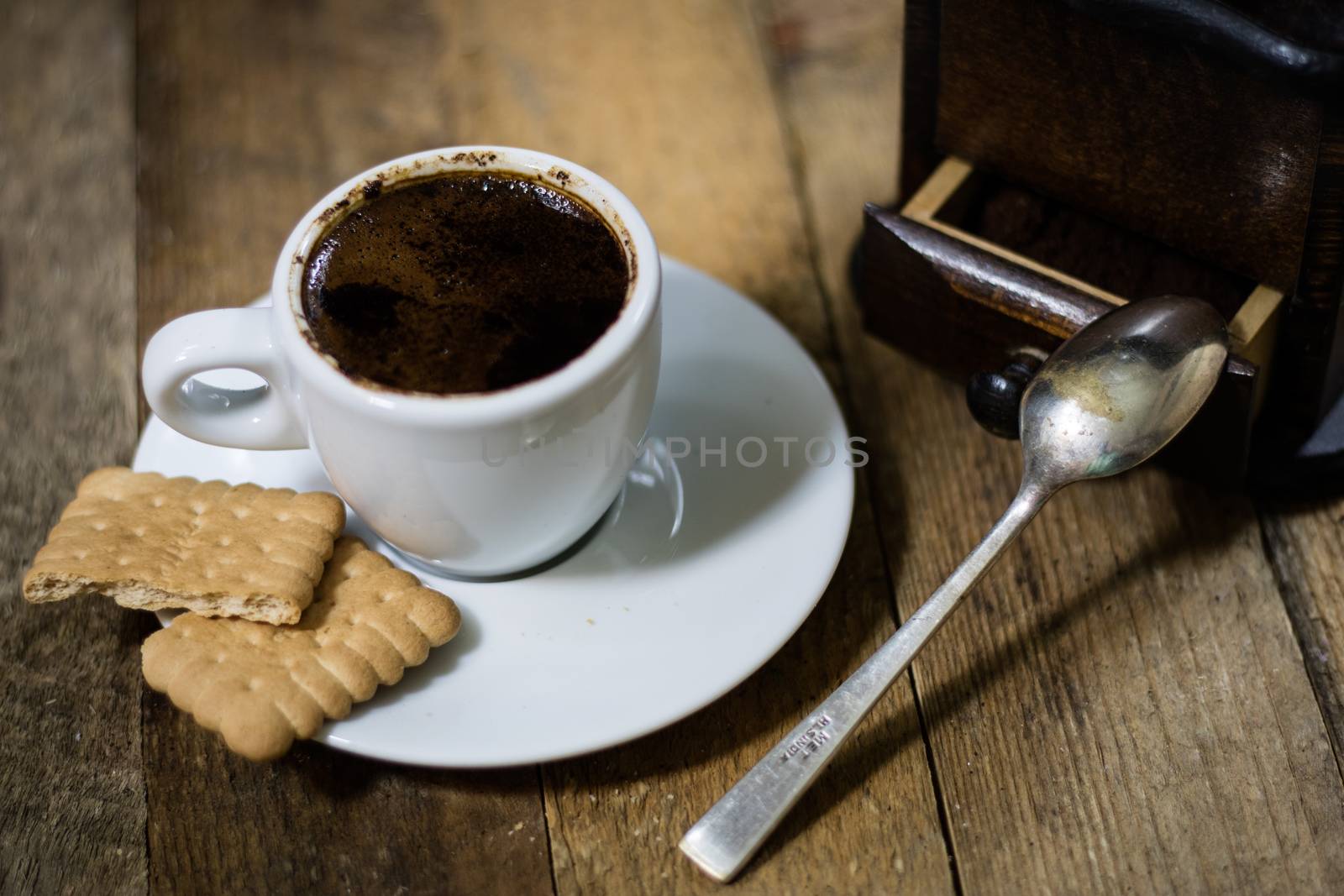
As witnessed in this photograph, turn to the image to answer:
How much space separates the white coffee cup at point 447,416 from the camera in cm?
72

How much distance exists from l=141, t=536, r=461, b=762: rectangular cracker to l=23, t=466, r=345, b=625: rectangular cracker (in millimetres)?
16

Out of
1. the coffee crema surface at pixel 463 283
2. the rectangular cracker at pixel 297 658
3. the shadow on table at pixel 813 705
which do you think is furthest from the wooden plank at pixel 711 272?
the coffee crema surface at pixel 463 283

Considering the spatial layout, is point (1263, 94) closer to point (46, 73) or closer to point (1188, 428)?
point (1188, 428)

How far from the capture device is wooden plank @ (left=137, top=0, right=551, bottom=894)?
796 mm

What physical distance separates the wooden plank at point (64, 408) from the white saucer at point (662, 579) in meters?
0.14

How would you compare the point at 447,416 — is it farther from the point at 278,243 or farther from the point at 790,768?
the point at 278,243

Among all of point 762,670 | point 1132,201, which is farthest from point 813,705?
point 1132,201

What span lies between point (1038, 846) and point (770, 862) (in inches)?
6.7

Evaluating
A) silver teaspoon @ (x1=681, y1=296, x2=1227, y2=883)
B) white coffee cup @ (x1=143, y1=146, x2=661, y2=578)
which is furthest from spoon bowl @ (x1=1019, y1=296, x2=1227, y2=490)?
white coffee cup @ (x1=143, y1=146, x2=661, y2=578)

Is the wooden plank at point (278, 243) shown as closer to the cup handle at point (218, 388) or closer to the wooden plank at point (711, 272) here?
the wooden plank at point (711, 272)

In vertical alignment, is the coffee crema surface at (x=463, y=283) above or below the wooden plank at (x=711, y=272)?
above

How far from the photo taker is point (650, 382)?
0.80 metres

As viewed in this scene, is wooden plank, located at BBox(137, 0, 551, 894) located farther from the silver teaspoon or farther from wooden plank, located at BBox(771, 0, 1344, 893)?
wooden plank, located at BBox(771, 0, 1344, 893)

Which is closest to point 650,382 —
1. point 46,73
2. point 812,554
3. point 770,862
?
point 812,554
